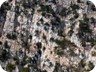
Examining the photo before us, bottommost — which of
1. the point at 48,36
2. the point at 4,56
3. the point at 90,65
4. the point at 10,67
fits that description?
the point at 90,65

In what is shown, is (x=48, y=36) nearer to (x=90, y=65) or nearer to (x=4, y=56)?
(x=4, y=56)

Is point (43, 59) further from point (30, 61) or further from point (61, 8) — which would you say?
point (61, 8)

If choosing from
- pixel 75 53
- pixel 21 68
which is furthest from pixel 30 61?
pixel 75 53

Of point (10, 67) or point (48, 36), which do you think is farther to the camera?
point (48, 36)

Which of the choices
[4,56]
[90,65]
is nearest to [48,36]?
[4,56]

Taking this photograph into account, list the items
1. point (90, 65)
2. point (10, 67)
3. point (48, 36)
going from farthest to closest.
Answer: point (48, 36)
point (10, 67)
point (90, 65)

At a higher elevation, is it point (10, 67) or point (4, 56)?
point (4, 56)

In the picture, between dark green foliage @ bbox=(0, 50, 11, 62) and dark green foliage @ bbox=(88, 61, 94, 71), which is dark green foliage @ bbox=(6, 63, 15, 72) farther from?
dark green foliage @ bbox=(88, 61, 94, 71)

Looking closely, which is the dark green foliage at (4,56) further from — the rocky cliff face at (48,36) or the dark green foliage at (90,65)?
the dark green foliage at (90,65)

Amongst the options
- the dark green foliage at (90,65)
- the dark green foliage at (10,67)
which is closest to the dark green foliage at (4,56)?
the dark green foliage at (10,67)
